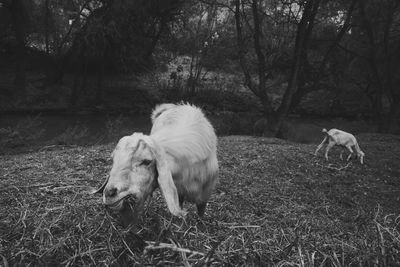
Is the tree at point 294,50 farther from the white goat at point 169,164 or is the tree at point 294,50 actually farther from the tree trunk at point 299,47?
the white goat at point 169,164

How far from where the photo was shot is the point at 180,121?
152 inches

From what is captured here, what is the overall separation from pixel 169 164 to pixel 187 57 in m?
18.5

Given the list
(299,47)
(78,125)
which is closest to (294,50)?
(299,47)

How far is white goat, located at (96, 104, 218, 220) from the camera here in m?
2.21

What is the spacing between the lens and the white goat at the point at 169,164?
2.21m

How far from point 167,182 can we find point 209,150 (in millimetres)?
1272

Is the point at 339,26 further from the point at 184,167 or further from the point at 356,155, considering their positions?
the point at 184,167

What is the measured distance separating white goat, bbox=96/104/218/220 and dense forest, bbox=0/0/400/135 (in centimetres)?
988

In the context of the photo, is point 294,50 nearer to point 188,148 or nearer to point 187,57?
point 187,57

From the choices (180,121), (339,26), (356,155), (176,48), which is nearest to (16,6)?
(176,48)

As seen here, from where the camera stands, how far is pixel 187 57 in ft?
68.4

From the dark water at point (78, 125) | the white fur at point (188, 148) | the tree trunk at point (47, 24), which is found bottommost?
the dark water at point (78, 125)

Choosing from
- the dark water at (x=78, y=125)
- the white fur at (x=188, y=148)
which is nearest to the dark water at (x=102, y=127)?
the dark water at (x=78, y=125)

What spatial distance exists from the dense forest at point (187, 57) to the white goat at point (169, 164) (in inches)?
389
